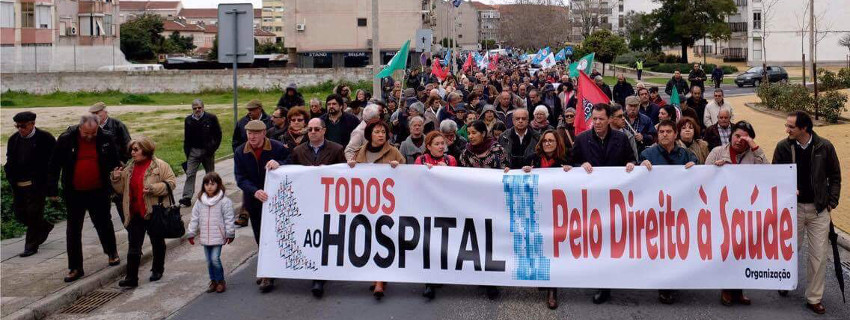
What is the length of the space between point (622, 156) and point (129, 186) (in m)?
4.60

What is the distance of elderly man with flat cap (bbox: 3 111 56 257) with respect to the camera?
9.70m

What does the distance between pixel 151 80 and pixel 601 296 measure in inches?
2061

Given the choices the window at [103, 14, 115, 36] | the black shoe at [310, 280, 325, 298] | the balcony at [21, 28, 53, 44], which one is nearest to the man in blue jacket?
the black shoe at [310, 280, 325, 298]

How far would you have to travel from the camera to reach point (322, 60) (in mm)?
79750

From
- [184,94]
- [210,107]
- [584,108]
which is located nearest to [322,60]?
[184,94]

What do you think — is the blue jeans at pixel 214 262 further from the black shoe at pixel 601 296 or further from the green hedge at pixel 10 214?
the green hedge at pixel 10 214

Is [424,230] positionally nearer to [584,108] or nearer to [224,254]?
[224,254]

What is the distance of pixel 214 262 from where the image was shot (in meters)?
8.42

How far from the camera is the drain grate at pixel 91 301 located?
8.16m

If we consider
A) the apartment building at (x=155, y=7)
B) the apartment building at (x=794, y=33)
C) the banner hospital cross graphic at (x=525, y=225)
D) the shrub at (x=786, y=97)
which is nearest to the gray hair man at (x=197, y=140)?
the banner hospital cross graphic at (x=525, y=225)

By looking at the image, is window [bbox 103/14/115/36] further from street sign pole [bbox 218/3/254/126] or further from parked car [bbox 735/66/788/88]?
street sign pole [bbox 218/3/254/126]

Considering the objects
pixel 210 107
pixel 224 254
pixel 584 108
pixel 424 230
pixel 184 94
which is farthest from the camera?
pixel 184 94

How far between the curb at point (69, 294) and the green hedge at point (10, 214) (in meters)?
2.19

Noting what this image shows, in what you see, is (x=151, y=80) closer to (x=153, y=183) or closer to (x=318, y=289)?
(x=153, y=183)
